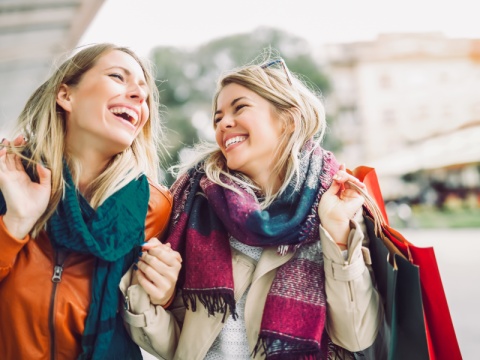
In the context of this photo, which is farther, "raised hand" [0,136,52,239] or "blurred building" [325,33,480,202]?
"blurred building" [325,33,480,202]

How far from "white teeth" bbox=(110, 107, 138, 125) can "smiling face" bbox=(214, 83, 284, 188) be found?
302 mm

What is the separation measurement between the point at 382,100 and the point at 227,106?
19.2m

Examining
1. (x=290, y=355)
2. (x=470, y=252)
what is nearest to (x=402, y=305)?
(x=290, y=355)

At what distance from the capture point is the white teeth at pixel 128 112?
1511 mm

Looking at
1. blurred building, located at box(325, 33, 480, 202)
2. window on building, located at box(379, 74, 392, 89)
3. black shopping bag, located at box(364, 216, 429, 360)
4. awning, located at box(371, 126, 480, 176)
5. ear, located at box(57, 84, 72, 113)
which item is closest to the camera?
black shopping bag, located at box(364, 216, 429, 360)

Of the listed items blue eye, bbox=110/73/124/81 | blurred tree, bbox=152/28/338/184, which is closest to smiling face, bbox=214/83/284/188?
blue eye, bbox=110/73/124/81

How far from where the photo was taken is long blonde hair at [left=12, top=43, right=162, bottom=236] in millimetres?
1453

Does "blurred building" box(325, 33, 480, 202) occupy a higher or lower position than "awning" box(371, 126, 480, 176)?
higher

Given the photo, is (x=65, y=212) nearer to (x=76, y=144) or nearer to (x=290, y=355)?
(x=76, y=144)

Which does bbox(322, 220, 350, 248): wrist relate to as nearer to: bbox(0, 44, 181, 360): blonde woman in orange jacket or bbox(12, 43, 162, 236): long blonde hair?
bbox(0, 44, 181, 360): blonde woman in orange jacket

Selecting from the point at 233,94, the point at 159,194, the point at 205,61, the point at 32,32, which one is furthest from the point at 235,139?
the point at 205,61

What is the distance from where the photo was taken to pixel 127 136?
1507mm

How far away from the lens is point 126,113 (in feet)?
5.09

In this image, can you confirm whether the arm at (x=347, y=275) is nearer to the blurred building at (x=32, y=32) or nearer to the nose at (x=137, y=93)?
the nose at (x=137, y=93)
